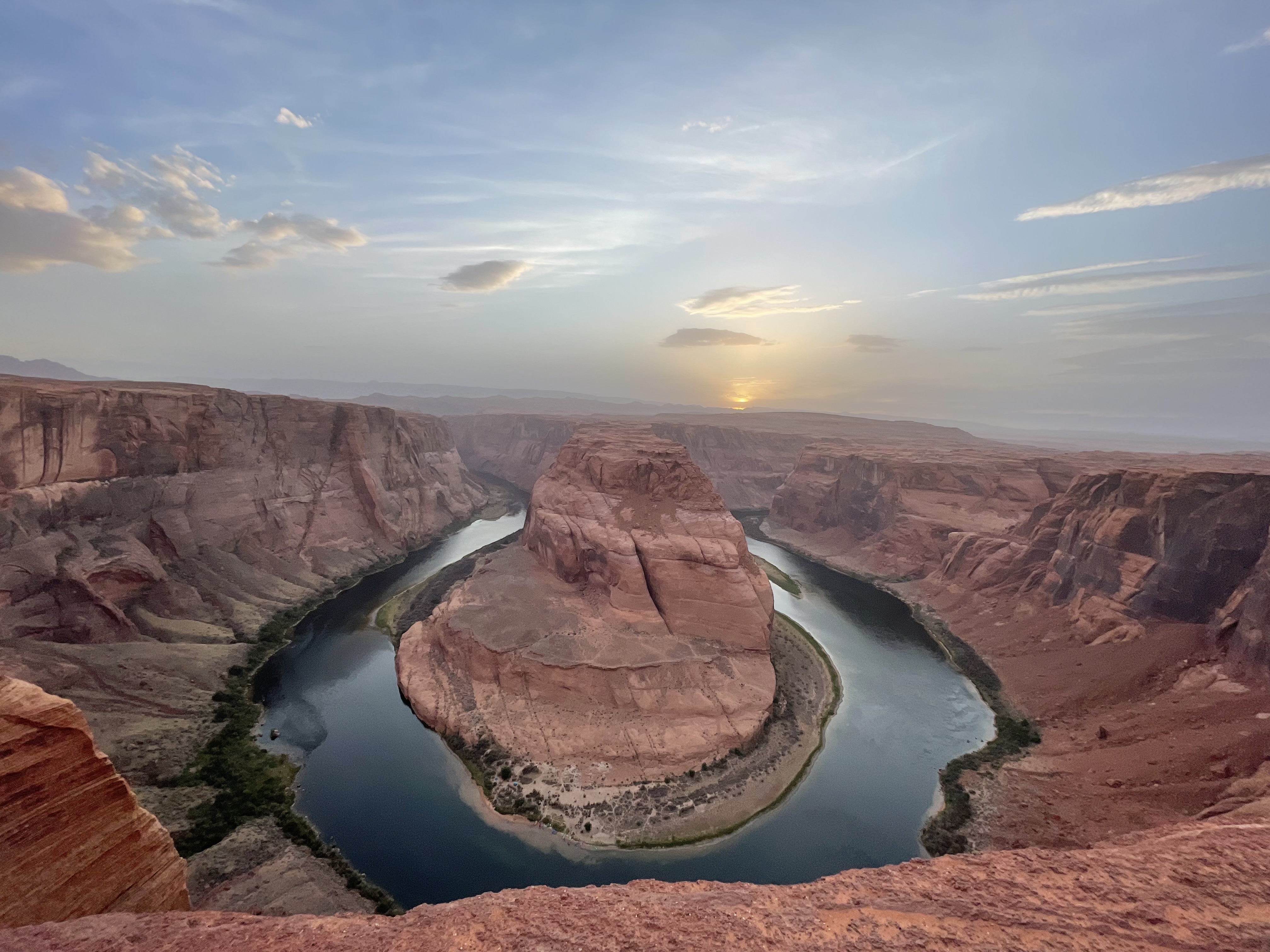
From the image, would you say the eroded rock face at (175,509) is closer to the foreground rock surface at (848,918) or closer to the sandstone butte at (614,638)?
the sandstone butte at (614,638)

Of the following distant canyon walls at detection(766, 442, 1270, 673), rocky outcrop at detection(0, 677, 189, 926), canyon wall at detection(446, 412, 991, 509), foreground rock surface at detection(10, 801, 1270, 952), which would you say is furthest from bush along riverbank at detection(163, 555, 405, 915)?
canyon wall at detection(446, 412, 991, 509)

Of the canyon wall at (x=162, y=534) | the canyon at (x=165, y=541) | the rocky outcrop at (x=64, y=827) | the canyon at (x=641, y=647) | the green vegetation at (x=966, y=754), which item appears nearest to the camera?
the rocky outcrop at (x=64, y=827)

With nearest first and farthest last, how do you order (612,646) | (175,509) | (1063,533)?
(612,646)
(1063,533)
(175,509)

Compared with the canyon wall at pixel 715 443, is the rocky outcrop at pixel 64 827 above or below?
below

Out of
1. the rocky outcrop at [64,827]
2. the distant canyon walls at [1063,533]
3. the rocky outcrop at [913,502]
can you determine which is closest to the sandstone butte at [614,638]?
the rocky outcrop at [64,827]

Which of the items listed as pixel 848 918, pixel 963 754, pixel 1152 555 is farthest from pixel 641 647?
pixel 1152 555

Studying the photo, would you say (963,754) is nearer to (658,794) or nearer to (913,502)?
(658,794)

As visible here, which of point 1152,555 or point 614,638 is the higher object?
point 1152,555

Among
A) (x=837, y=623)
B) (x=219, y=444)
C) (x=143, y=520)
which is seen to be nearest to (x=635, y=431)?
(x=837, y=623)
